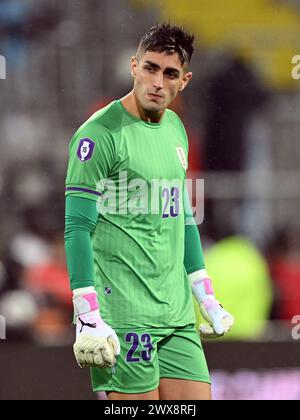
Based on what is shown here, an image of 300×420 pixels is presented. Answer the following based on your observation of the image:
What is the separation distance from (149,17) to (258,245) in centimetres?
198

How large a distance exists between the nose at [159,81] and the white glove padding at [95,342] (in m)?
0.80

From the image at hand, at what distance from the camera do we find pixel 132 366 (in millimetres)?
3590

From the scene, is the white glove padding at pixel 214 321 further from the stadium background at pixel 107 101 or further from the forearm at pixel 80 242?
the stadium background at pixel 107 101

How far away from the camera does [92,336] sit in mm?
3438

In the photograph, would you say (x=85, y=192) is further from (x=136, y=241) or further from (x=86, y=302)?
(x=86, y=302)

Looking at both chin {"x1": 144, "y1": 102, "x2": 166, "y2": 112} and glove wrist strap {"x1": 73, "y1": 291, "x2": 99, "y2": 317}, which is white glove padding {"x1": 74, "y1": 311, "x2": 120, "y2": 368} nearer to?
glove wrist strap {"x1": 73, "y1": 291, "x2": 99, "y2": 317}

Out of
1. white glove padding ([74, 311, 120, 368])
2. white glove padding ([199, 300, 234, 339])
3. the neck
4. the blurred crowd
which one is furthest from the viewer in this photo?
the blurred crowd

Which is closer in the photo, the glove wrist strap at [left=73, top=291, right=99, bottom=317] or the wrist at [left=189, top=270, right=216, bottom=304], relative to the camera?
the glove wrist strap at [left=73, top=291, right=99, bottom=317]

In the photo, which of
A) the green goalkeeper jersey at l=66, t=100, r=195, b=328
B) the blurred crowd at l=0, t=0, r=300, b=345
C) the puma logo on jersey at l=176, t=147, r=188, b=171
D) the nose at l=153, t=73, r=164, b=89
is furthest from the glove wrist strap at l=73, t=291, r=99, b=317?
the blurred crowd at l=0, t=0, r=300, b=345

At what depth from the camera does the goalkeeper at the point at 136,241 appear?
11.5ft

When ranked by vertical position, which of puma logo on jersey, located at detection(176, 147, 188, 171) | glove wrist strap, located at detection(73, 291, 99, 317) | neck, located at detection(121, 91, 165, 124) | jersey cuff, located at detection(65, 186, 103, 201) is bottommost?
glove wrist strap, located at detection(73, 291, 99, 317)

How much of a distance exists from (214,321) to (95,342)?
57 cm

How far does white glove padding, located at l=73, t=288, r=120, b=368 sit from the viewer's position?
3428 mm

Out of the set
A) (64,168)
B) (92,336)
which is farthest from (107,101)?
(92,336)
